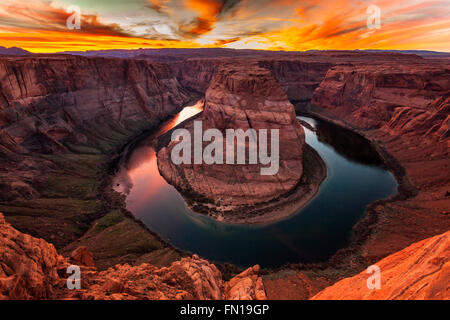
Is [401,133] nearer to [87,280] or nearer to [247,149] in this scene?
[247,149]

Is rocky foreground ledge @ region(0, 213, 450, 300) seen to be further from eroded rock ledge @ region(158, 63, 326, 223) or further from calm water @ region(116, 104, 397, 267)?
eroded rock ledge @ region(158, 63, 326, 223)

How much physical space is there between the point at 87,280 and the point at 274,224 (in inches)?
1076

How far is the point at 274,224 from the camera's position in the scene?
1382 inches

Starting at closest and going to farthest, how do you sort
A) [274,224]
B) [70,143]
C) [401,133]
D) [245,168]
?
[274,224] → [245,168] → [70,143] → [401,133]

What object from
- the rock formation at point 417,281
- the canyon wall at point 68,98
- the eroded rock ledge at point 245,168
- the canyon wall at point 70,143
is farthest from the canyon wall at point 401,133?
the canyon wall at point 68,98

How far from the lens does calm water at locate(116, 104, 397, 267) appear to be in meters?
30.8

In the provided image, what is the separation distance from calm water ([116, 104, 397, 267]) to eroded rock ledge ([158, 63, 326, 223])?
7.26ft

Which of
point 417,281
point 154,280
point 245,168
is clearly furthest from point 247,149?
point 417,281

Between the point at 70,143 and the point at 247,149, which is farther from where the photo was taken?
the point at 70,143

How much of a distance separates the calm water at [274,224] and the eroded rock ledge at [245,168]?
87.1 inches

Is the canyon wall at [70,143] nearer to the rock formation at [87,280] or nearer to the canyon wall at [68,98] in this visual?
the canyon wall at [68,98]

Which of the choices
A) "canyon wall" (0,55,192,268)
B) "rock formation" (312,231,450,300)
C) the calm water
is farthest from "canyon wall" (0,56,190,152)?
"rock formation" (312,231,450,300)

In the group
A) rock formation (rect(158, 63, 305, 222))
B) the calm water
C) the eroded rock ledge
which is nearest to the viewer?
the calm water

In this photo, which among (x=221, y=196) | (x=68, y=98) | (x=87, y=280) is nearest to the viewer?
(x=87, y=280)
